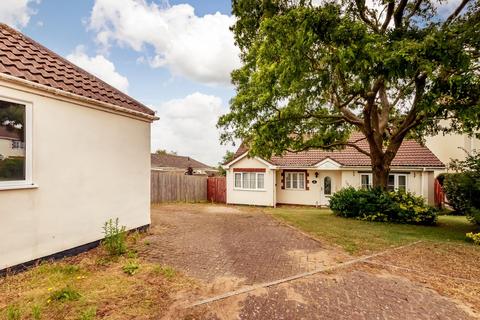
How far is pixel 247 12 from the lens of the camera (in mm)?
11383

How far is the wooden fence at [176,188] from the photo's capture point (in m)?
20.1

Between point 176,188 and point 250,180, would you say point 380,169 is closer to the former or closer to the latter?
point 250,180

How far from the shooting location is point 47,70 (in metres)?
6.75

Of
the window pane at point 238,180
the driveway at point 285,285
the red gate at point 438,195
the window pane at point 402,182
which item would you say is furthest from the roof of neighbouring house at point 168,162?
the driveway at point 285,285

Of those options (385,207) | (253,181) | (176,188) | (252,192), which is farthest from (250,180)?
(385,207)

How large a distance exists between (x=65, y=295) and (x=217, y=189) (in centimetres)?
1880

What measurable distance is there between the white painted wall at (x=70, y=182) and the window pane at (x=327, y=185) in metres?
15.7

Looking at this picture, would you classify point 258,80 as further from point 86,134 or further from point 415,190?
point 415,190

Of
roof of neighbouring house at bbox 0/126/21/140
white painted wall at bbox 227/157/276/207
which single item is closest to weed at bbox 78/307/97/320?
roof of neighbouring house at bbox 0/126/21/140

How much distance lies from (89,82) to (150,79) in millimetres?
8786

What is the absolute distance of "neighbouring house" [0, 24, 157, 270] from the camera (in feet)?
18.1

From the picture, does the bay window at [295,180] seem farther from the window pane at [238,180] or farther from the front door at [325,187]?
the window pane at [238,180]

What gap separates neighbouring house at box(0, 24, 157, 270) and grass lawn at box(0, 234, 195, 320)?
2.21 ft

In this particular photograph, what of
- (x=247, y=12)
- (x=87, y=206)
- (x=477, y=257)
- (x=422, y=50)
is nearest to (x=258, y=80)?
(x=247, y=12)
